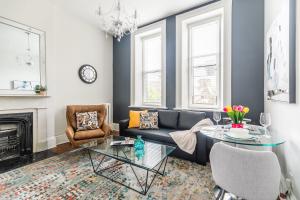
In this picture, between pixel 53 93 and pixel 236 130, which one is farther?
pixel 53 93

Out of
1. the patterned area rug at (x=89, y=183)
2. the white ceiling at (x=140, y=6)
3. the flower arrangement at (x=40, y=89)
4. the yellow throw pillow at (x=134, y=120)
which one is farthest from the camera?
the yellow throw pillow at (x=134, y=120)

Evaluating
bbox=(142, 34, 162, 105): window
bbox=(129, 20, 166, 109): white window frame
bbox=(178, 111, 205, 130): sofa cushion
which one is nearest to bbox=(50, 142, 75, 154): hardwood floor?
bbox=(129, 20, 166, 109): white window frame

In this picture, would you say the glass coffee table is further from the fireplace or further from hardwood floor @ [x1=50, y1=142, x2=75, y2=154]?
the fireplace

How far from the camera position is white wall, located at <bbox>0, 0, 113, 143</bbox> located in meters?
2.88

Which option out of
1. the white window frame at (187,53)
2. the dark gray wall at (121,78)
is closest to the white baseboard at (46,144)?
the dark gray wall at (121,78)

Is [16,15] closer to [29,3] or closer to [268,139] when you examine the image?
[29,3]

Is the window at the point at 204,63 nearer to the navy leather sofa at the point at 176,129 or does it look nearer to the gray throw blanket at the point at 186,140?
the navy leather sofa at the point at 176,129

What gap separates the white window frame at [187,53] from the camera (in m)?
2.94

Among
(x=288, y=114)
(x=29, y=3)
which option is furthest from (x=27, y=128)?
(x=288, y=114)

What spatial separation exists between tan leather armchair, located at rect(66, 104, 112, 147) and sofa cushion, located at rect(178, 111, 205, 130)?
1507 mm

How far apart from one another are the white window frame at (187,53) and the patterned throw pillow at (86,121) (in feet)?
6.19

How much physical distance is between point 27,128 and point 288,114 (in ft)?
13.0

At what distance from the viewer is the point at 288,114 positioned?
59.6 inches

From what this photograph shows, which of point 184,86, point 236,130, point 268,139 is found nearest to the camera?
point 268,139
